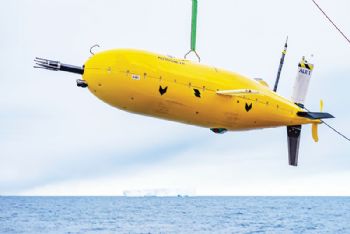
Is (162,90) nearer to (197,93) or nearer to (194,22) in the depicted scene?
(197,93)

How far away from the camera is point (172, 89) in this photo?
1480 cm

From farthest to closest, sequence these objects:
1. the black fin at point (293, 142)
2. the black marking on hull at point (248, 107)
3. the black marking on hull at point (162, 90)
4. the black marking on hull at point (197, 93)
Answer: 1. the black fin at point (293, 142)
2. the black marking on hull at point (248, 107)
3. the black marking on hull at point (197, 93)
4. the black marking on hull at point (162, 90)

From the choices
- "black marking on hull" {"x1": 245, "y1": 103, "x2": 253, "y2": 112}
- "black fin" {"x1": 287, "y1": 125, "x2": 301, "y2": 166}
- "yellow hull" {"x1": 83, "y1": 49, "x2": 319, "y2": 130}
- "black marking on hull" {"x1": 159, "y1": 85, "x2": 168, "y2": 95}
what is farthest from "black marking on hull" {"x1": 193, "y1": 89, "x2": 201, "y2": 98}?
"black fin" {"x1": 287, "y1": 125, "x2": 301, "y2": 166}

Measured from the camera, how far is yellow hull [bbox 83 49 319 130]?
47.0 feet

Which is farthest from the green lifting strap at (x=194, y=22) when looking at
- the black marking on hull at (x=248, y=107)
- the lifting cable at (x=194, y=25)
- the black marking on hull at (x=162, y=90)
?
the black marking on hull at (x=248, y=107)

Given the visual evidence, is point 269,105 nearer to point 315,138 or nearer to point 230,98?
point 230,98

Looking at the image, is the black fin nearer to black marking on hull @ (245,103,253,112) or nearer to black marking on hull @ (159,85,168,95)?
black marking on hull @ (245,103,253,112)

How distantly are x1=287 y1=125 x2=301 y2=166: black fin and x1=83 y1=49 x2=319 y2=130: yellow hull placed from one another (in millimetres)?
2487

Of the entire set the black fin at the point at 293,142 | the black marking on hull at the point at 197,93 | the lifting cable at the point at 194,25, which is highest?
the lifting cable at the point at 194,25

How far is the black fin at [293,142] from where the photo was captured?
1905 centimetres

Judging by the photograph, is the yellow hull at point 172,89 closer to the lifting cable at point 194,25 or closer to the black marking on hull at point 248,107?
the black marking on hull at point 248,107

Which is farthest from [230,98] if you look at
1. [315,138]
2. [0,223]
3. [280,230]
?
[0,223]

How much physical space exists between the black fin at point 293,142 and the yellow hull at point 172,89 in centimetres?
249

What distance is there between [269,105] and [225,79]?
6.68 ft
